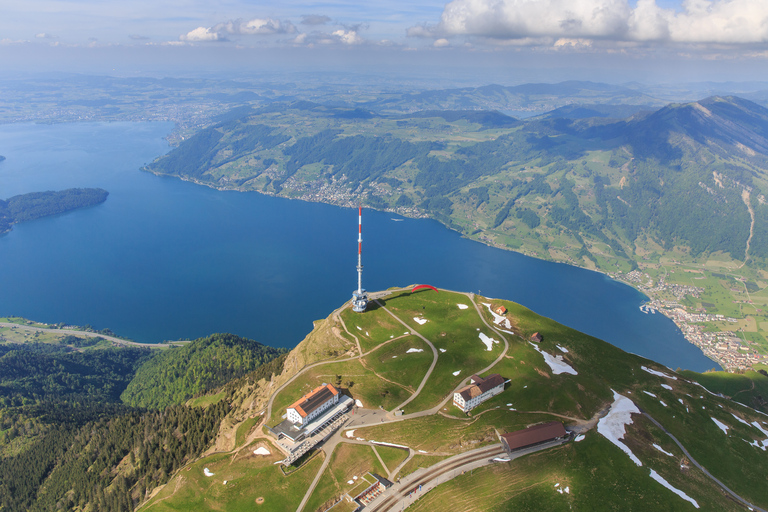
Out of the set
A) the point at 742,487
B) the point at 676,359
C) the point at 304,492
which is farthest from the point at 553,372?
the point at 676,359

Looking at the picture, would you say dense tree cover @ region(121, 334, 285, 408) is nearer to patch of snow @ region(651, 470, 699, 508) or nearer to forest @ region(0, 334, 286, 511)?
forest @ region(0, 334, 286, 511)

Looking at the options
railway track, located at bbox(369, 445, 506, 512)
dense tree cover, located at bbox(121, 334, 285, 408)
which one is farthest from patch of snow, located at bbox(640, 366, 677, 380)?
dense tree cover, located at bbox(121, 334, 285, 408)

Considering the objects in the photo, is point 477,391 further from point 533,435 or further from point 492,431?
point 533,435

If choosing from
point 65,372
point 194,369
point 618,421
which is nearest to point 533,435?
point 618,421

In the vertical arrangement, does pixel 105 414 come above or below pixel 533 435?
below

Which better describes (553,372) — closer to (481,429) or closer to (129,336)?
(481,429)
